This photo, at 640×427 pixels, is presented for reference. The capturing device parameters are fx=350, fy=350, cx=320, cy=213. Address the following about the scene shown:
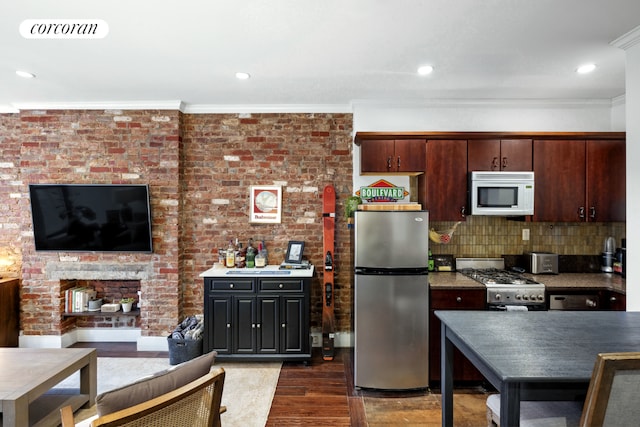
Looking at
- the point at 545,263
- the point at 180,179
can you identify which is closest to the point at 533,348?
the point at 545,263

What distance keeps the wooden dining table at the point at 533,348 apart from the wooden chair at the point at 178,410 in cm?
112

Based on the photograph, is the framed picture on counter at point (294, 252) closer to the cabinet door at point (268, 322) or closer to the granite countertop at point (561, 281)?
the cabinet door at point (268, 322)

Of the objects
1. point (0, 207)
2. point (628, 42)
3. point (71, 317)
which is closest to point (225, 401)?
point (71, 317)

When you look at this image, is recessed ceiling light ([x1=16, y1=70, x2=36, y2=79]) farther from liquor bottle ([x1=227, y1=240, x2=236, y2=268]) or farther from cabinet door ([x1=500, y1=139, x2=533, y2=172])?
cabinet door ([x1=500, y1=139, x2=533, y2=172])

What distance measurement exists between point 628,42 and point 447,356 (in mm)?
2420

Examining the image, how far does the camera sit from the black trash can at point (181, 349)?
355 cm

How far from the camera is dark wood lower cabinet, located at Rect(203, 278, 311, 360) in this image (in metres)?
3.56

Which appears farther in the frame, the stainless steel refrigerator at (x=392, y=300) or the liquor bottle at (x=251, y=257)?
the liquor bottle at (x=251, y=257)

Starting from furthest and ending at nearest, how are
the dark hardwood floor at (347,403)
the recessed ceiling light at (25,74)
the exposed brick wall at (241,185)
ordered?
the exposed brick wall at (241,185) < the recessed ceiling light at (25,74) < the dark hardwood floor at (347,403)

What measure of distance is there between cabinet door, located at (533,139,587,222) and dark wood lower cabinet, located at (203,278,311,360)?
263cm

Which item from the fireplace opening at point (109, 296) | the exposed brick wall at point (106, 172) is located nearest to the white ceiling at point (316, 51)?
the exposed brick wall at point (106, 172)

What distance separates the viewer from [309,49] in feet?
8.44

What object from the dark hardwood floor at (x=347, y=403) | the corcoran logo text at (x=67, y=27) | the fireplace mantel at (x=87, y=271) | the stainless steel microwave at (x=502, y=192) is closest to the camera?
the corcoran logo text at (x=67, y=27)

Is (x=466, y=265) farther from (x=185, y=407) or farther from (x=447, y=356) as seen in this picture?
(x=185, y=407)
